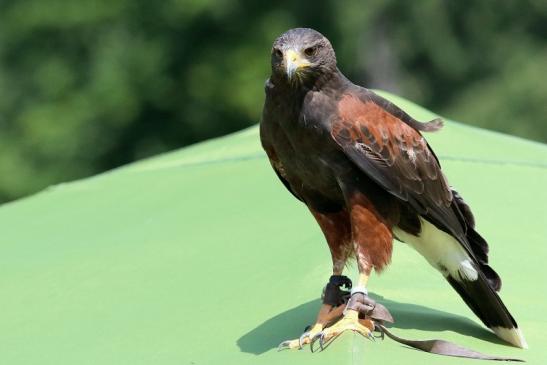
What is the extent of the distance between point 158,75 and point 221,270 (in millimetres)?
18491

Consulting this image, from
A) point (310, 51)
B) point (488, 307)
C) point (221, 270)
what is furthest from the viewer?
point (221, 270)

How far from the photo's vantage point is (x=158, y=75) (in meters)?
23.7

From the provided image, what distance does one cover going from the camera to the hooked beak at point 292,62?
4.25 m

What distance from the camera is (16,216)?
7293mm

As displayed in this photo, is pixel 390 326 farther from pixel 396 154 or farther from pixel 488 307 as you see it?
pixel 396 154

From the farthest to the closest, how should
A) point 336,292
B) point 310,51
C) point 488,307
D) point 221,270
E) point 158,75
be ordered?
1. point 158,75
2. point 221,270
3. point 488,307
4. point 336,292
5. point 310,51

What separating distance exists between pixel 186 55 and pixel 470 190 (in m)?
18.4

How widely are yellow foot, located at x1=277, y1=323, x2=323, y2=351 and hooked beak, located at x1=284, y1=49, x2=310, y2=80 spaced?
0.87m

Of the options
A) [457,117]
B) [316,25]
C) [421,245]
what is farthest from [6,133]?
[421,245]

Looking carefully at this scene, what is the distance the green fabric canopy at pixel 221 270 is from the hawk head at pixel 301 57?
0.93 metres

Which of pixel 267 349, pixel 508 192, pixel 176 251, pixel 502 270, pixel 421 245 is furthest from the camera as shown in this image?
pixel 508 192

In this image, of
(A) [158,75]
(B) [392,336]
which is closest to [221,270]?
(B) [392,336]

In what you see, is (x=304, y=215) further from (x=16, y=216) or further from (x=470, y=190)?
(x=16, y=216)

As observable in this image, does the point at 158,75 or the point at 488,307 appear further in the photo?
the point at 158,75
